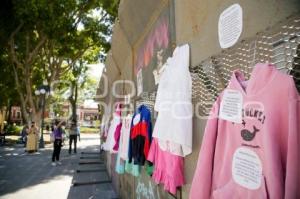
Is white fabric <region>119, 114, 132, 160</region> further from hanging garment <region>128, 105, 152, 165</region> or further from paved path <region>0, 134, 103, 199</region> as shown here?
paved path <region>0, 134, 103, 199</region>

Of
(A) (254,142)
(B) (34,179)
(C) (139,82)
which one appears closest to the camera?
(A) (254,142)

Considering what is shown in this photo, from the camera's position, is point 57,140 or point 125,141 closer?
point 125,141

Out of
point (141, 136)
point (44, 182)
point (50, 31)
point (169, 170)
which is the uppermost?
point (50, 31)

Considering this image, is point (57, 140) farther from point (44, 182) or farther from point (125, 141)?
point (125, 141)

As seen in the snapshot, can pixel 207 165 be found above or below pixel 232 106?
below

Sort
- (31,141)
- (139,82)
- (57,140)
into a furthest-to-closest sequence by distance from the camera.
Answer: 1. (31,141)
2. (57,140)
3. (139,82)

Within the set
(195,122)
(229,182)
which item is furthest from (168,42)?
(229,182)

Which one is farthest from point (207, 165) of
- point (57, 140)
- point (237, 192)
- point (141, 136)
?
point (57, 140)

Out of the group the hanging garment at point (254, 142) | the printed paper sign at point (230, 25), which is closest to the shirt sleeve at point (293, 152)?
the hanging garment at point (254, 142)

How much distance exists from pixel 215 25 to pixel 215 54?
199 mm

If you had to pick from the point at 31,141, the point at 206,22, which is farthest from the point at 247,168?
the point at 31,141

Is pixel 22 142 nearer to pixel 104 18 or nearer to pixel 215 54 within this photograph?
pixel 104 18

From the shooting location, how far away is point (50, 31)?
17.1 m

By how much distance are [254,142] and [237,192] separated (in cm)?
26
